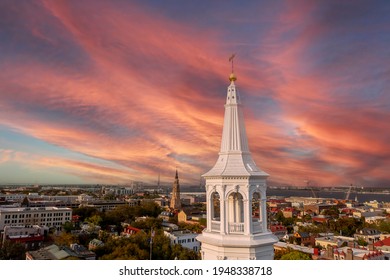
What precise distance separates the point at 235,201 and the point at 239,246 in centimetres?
51

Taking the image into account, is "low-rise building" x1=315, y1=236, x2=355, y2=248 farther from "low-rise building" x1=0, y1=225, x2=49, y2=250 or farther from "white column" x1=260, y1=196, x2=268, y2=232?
"white column" x1=260, y1=196, x2=268, y2=232

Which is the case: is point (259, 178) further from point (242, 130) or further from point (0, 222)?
point (0, 222)

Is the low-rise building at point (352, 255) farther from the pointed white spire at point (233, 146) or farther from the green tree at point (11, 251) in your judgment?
the green tree at point (11, 251)

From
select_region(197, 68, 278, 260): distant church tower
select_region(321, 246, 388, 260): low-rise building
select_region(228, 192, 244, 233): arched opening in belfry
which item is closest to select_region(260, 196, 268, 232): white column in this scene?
select_region(197, 68, 278, 260): distant church tower

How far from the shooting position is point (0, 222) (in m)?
17.7

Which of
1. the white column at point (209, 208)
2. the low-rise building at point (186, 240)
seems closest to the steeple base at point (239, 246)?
the white column at point (209, 208)

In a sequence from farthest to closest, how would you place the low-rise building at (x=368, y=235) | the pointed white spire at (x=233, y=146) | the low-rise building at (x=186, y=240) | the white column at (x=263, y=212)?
the low-rise building at (x=368, y=235) → the low-rise building at (x=186, y=240) → the white column at (x=263, y=212) → the pointed white spire at (x=233, y=146)

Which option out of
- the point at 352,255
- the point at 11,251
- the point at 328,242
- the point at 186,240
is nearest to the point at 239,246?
the point at 352,255

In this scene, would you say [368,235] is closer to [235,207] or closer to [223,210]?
[235,207]

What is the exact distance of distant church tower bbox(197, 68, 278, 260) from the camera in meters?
3.89

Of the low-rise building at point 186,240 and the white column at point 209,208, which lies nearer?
the white column at point 209,208

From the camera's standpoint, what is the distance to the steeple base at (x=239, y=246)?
152 inches

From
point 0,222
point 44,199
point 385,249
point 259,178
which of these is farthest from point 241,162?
point 44,199
